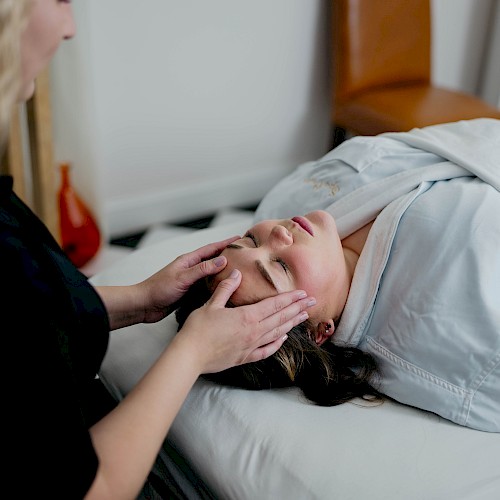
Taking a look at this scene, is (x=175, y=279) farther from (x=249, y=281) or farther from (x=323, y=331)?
(x=323, y=331)

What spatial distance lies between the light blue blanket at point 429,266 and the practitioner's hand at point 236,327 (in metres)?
0.22

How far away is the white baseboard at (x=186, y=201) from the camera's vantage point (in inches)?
115

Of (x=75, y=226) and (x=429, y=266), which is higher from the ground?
(x=429, y=266)

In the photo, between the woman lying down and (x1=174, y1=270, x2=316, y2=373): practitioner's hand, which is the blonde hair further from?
the woman lying down

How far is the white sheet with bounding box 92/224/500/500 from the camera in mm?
1160

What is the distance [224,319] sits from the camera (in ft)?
3.82

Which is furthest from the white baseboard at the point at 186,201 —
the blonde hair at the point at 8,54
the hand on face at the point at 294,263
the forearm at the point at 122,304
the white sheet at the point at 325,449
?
the blonde hair at the point at 8,54

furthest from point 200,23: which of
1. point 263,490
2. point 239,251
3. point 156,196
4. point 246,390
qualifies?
point 263,490

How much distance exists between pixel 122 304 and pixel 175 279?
0.12 metres

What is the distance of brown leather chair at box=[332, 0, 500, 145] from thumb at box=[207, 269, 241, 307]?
5.11 ft

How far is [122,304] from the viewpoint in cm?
141

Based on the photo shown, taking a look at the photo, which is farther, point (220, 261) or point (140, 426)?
point (220, 261)

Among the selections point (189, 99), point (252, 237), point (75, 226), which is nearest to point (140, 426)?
point (252, 237)

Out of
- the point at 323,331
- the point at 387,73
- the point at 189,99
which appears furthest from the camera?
the point at 387,73
